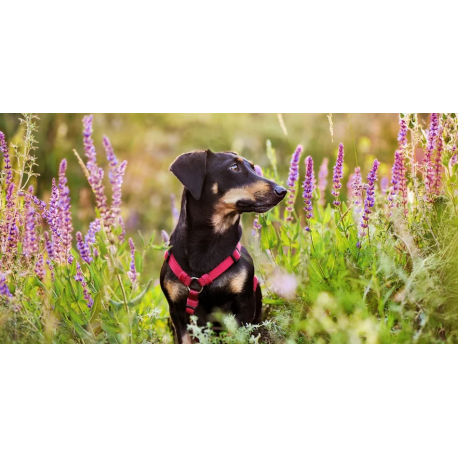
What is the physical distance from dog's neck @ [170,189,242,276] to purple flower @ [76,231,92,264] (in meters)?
0.61

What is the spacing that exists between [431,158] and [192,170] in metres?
1.53

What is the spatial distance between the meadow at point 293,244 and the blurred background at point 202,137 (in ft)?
0.05

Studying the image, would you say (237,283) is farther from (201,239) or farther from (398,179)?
(398,179)

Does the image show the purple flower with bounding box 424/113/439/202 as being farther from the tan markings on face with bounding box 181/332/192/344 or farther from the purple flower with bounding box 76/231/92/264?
the purple flower with bounding box 76/231/92/264

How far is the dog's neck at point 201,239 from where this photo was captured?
3.51 meters

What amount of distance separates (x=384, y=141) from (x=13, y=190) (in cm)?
246

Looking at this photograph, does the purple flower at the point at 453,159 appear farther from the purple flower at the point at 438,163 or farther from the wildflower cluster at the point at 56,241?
the wildflower cluster at the point at 56,241

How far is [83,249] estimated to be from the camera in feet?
12.3

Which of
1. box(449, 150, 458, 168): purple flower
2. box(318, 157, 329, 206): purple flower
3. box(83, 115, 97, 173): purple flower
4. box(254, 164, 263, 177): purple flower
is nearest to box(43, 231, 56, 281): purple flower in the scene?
box(83, 115, 97, 173): purple flower

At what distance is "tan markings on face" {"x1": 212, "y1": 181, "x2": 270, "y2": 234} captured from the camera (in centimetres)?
345

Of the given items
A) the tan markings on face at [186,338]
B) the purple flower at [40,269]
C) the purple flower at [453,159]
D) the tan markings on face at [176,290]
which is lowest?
the tan markings on face at [186,338]

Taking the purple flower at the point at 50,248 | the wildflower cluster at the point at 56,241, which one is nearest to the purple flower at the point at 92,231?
the wildflower cluster at the point at 56,241

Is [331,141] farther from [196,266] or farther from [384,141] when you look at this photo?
[196,266]

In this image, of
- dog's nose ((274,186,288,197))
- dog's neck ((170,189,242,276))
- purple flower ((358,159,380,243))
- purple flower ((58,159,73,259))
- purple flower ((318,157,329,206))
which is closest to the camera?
dog's nose ((274,186,288,197))
